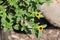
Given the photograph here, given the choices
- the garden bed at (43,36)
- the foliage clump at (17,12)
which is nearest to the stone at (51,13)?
the garden bed at (43,36)

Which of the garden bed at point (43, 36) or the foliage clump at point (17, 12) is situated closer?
the foliage clump at point (17, 12)

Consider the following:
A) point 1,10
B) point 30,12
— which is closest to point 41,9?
point 30,12

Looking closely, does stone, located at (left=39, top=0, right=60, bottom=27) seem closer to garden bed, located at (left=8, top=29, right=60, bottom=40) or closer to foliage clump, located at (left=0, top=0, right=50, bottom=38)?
garden bed, located at (left=8, top=29, right=60, bottom=40)

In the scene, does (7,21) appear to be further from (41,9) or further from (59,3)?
(59,3)

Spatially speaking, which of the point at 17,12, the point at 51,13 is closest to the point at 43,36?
the point at 51,13

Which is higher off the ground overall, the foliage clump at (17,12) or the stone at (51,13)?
the foliage clump at (17,12)

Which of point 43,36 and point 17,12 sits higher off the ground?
point 17,12

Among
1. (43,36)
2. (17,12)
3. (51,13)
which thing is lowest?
(43,36)

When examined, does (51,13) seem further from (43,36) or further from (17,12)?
(17,12)

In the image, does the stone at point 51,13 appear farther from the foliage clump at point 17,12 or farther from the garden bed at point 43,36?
the foliage clump at point 17,12

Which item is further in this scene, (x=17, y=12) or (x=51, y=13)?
(x=51, y=13)

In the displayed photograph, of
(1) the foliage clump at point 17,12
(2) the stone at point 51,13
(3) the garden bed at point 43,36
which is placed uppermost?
(1) the foliage clump at point 17,12

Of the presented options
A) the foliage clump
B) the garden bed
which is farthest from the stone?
the foliage clump
